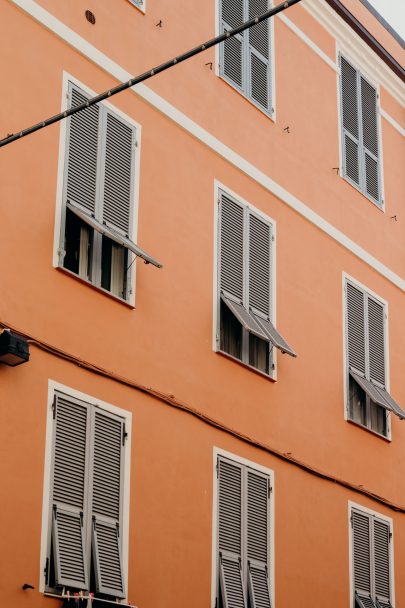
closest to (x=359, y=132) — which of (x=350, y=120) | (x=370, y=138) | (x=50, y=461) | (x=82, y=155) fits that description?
(x=350, y=120)

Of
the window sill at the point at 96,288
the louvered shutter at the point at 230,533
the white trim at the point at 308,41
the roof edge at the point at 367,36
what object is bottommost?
the louvered shutter at the point at 230,533

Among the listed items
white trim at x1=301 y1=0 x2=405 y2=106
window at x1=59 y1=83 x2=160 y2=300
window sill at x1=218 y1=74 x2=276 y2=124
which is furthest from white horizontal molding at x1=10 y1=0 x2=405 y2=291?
white trim at x1=301 y1=0 x2=405 y2=106

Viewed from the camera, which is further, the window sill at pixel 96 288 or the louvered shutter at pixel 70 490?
the window sill at pixel 96 288

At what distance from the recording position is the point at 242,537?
15.2 meters

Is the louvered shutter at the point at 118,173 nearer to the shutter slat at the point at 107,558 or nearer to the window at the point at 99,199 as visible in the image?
the window at the point at 99,199

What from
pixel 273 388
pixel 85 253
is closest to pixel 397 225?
pixel 273 388

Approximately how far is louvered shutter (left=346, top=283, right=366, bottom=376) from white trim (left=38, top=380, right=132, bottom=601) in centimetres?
535

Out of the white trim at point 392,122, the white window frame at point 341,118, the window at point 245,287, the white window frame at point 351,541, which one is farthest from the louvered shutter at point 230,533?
the white trim at point 392,122

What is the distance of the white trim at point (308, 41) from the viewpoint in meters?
19.2

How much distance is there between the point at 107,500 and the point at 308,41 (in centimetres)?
894

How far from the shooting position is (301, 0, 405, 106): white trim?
19922 mm

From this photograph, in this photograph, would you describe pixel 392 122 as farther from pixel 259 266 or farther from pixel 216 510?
pixel 216 510

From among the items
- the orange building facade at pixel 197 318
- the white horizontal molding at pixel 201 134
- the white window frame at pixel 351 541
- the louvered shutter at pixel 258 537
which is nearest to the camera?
the orange building facade at pixel 197 318

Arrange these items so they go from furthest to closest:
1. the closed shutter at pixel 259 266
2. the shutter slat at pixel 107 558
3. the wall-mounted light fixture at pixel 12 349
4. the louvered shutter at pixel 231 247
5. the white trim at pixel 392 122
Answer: the white trim at pixel 392 122, the closed shutter at pixel 259 266, the louvered shutter at pixel 231 247, the shutter slat at pixel 107 558, the wall-mounted light fixture at pixel 12 349
